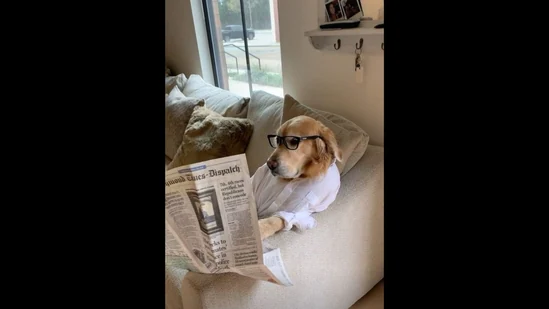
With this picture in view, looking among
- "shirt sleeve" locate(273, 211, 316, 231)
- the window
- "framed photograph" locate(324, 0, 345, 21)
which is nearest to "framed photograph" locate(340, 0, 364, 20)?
"framed photograph" locate(324, 0, 345, 21)

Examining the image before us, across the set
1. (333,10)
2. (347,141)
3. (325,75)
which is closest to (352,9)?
(333,10)

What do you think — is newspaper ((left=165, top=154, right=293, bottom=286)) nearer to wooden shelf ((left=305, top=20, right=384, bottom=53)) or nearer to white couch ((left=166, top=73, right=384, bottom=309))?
white couch ((left=166, top=73, right=384, bottom=309))

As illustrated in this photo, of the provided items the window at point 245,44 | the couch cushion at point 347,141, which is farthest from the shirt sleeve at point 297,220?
the window at point 245,44

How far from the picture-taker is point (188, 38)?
2.73 meters

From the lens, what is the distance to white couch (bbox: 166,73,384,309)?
0.88 m

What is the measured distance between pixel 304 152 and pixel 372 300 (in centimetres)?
69

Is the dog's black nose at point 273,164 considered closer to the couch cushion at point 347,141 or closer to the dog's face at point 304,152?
the dog's face at point 304,152

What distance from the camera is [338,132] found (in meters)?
1.26

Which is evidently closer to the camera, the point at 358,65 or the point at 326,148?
the point at 326,148

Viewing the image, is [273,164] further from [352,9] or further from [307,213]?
[352,9]

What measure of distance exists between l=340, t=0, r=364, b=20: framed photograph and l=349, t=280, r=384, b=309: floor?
1.08 meters
